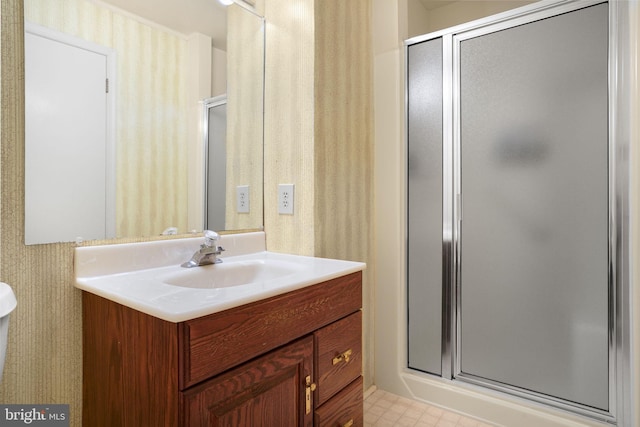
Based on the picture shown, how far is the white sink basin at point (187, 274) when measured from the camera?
76 cm

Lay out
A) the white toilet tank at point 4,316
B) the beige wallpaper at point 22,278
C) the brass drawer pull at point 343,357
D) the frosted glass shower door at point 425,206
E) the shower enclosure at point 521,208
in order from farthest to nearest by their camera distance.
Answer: the frosted glass shower door at point 425,206, the shower enclosure at point 521,208, the brass drawer pull at point 343,357, the beige wallpaper at point 22,278, the white toilet tank at point 4,316

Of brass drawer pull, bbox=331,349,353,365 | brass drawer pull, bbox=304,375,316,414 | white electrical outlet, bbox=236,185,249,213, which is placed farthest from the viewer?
white electrical outlet, bbox=236,185,249,213

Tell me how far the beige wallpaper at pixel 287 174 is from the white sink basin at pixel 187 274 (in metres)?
0.08

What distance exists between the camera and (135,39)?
3.68ft

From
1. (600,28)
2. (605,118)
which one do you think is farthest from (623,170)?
(600,28)

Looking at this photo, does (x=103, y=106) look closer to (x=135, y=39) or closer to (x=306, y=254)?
(x=135, y=39)

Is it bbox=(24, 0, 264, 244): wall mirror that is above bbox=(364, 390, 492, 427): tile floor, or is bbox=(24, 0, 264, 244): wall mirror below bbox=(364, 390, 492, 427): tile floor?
above

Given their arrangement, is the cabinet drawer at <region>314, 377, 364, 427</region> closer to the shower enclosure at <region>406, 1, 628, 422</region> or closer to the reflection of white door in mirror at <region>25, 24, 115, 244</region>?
the shower enclosure at <region>406, 1, 628, 422</region>

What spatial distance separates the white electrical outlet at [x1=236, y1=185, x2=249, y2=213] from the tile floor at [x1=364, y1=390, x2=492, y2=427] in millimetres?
1121

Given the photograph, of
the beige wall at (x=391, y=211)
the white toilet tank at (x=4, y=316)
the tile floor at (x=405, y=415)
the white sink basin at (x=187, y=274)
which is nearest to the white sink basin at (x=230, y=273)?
the white sink basin at (x=187, y=274)

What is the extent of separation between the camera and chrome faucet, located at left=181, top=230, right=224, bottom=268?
1.17 meters

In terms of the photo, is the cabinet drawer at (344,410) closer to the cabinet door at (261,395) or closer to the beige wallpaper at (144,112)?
the cabinet door at (261,395)

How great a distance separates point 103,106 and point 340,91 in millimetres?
963

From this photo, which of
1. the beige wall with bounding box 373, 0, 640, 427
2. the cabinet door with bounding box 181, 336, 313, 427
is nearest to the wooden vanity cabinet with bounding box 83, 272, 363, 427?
the cabinet door with bounding box 181, 336, 313, 427
